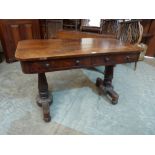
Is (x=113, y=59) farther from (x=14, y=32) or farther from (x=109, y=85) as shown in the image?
(x=14, y=32)

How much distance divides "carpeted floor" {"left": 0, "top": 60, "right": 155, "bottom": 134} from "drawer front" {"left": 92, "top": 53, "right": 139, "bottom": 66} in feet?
1.97

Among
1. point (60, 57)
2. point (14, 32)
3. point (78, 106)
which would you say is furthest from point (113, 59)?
point (14, 32)

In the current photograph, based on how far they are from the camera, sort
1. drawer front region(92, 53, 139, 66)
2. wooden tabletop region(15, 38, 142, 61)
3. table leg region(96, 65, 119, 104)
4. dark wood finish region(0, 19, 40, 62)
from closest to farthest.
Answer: wooden tabletop region(15, 38, 142, 61)
drawer front region(92, 53, 139, 66)
table leg region(96, 65, 119, 104)
dark wood finish region(0, 19, 40, 62)

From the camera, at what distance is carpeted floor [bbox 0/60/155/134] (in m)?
1.42

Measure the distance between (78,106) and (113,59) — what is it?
0.71m

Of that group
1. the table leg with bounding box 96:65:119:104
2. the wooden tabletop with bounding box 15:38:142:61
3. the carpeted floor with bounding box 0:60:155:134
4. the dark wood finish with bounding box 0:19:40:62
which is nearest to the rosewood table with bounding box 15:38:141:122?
the wooden tabletop with bounding box 15:38:142:61

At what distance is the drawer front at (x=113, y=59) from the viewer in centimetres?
132

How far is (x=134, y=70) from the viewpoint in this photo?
2672mm

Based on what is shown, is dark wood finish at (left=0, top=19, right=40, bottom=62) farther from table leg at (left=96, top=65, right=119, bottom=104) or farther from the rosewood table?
table leg at (left=96, top=65, right=119, bottom=104)

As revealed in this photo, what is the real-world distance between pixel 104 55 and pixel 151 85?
1.29m

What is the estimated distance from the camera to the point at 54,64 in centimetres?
120

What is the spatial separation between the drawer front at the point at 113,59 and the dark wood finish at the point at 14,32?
197cm
